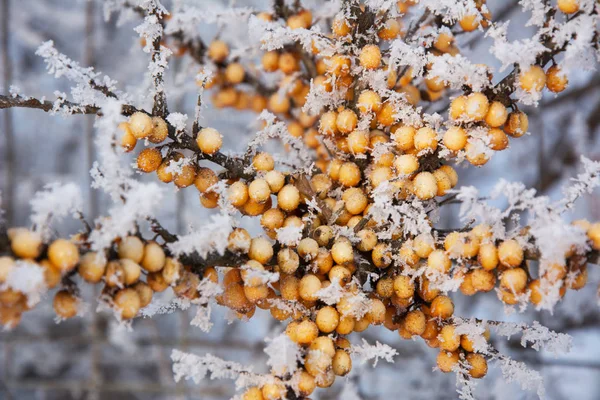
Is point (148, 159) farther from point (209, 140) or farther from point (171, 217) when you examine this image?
point (171, 217)

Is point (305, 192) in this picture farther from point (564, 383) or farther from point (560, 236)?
point (564, 383)

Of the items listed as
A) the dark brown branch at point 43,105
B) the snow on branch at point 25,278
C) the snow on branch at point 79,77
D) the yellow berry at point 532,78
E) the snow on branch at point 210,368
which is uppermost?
the snow on branch at point 79,77

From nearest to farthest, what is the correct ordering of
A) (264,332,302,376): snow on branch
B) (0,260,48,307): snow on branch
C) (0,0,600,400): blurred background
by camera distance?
(0,260,48,307): snow on branch
(264,332,302,376): snow on branch
(0,0,600,400): blurred background

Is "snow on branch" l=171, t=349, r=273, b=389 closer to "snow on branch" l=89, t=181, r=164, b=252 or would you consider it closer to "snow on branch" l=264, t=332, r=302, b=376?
"snow on branch" l=264, t=332, r=302, b=376

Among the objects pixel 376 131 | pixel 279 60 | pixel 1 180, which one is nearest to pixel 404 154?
pixel 376 131

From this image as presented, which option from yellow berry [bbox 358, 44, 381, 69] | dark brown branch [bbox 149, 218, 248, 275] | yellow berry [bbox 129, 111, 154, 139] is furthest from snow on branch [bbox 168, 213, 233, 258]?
yellow berry [bbox 358, 44, 381, 69]

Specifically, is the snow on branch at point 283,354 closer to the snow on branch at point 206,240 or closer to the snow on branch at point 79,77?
the snow on branch at point 206,240

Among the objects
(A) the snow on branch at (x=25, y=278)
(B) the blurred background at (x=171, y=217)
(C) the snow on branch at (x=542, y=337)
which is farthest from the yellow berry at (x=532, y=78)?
(B) the blurred background at (x=171, y=217)

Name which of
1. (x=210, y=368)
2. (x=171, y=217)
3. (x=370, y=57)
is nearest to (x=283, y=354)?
(x=210, y=368)
